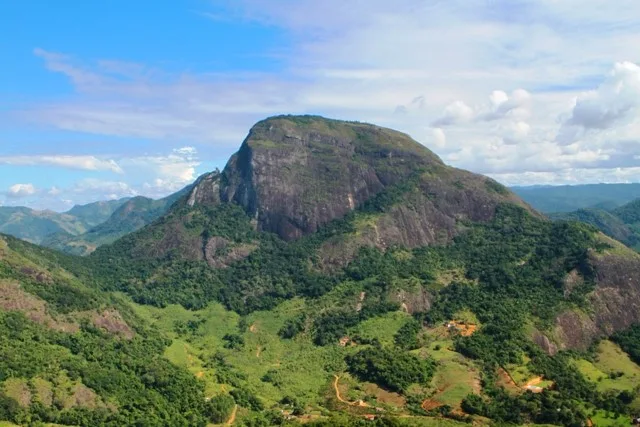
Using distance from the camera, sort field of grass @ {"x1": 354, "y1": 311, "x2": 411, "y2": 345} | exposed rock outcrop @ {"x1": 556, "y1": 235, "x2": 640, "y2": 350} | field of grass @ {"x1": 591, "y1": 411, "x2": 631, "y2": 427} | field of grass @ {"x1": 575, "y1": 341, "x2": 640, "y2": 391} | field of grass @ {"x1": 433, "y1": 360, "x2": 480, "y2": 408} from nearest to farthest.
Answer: field of grass @ {"x1": 591, "y1": 411, "x2": 631, "y2": 427} → field of grass @ {"x1": 433, "y1": 360, "x2": 480, "y2": 408} → field of grass @ {"x1": 575, "y1": 341, "x2": 640, "y2": 391} → exposed rock outcrop @ {"x1": 556, "y1": 235, "x2": 640, "y2": 350} → field of grass @ {"x1": 354, "y1": 311, "x2": 411, "y2": 345}

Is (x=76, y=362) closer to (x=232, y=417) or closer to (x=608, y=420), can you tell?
(x=232, y=417)

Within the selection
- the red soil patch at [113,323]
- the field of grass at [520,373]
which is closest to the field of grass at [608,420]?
the field of grass at [520,373]

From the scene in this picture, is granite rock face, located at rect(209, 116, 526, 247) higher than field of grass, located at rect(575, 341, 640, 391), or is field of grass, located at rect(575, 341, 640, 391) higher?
granite rock face, located at rect(209, 116, 526, 247)

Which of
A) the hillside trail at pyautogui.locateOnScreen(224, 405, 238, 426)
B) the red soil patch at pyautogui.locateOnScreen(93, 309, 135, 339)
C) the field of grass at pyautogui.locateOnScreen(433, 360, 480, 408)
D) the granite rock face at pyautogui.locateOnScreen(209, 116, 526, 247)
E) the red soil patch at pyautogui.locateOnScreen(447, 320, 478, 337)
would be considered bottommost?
the hillside trail at pyautogui.locateOnScreen(224, 405, 238, 426)

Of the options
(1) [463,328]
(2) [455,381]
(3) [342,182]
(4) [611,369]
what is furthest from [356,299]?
(4) [611,369]

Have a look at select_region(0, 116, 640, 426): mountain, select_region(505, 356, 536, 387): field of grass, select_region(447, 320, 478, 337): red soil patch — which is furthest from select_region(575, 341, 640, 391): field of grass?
select_region(447, 320, 478, 337): red soil patch

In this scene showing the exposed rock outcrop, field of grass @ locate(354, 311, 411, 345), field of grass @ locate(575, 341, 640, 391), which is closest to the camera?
field of grass @ locate(575, 341, 640, 391)

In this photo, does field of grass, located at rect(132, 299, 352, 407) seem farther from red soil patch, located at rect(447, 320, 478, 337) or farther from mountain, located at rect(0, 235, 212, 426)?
red soil patch, located at rect(447, 320, 478, 337)
